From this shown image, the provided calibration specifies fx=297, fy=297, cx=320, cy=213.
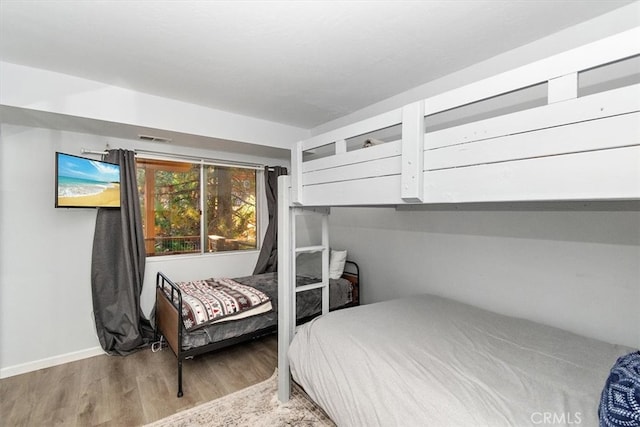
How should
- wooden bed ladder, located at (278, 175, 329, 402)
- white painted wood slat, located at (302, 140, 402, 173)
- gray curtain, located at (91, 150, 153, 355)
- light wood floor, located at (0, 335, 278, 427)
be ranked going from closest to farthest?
white painted wood slat, located at (302, 140, 402, 173) < light wood floor, located at (0, 335, 278, 427) < wooden bed ladder, located at (278, 175, 329, 402) < gray curtain, located at (91, 150, 153, 355)

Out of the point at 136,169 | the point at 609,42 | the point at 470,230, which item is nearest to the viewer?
the point at 609,42

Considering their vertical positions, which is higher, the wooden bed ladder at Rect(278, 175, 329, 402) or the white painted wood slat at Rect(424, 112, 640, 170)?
the white painted wood slat at Rect(424, 112, 640, 170)

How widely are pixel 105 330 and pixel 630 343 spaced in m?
4.20

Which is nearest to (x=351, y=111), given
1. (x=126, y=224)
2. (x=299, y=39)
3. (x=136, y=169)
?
(x=299, y=39)

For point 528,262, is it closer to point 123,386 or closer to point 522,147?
point 522,147

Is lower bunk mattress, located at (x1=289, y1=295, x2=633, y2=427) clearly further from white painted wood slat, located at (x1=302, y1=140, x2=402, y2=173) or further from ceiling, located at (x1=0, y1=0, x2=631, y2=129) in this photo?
ceiling, located at (x1=0, y1=0, x2=631, y2=129)

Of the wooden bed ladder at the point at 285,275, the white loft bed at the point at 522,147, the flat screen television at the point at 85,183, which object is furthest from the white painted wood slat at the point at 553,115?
the flat screen television at the point at 85,183

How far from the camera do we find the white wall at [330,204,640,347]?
6.07 ft

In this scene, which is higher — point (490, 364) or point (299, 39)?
point (299, 39)

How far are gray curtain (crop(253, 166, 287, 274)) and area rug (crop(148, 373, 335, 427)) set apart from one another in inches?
72.5

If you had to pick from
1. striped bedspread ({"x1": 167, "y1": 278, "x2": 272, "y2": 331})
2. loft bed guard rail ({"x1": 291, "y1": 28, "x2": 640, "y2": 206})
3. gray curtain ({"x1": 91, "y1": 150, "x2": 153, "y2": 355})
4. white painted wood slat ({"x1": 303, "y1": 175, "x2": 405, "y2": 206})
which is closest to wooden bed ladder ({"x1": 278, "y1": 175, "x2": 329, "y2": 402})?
white painted wood slat ({"x1": 303, "y1": 175, "x2": 405, "y2": 206})

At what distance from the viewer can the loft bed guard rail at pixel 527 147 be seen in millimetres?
810

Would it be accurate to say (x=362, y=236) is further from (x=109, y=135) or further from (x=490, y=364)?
(x=109, y=135)

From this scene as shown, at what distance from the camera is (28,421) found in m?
2.03
